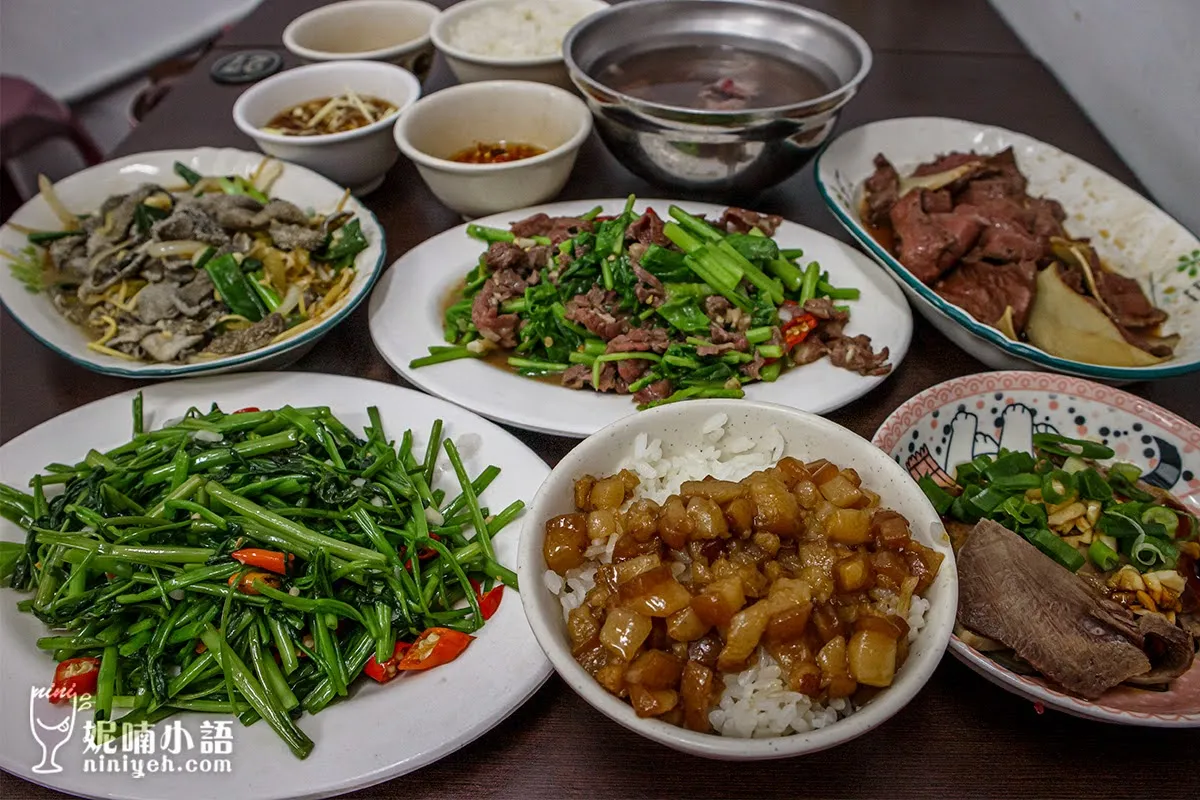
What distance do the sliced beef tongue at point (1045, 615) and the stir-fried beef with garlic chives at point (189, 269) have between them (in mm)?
1632

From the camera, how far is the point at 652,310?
1970 millimetres

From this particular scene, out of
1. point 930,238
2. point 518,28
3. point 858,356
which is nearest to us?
point 858,356

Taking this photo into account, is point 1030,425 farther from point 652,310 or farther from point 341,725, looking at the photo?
point 341,725

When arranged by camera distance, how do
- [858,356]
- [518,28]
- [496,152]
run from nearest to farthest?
[858,356], [496,152], [518,28]

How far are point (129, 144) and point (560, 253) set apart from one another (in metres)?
2.09

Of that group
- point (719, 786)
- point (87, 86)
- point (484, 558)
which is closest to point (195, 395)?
→ point (484, 558)

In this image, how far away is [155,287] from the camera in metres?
2.01

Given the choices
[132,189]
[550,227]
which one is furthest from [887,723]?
[132,189]

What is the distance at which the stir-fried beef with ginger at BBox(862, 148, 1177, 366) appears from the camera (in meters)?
1.91

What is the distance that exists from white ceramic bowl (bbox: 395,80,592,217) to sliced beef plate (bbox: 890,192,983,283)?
1025 mm

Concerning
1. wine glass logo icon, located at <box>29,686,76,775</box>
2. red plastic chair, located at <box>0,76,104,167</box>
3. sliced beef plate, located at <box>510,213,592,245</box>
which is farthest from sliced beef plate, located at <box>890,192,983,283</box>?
red plastic chair, located at <box>0,76,104,167</box>

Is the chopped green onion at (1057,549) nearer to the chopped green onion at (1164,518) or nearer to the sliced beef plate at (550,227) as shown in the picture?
the chopped green onion at (1164,518)

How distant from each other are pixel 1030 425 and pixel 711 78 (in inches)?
61.2

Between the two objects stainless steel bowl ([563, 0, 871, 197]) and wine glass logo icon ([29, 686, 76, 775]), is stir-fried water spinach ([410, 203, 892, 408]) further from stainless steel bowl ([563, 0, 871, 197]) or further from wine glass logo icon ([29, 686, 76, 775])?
wine glass logo icon ([29, 686, 76, 775])
